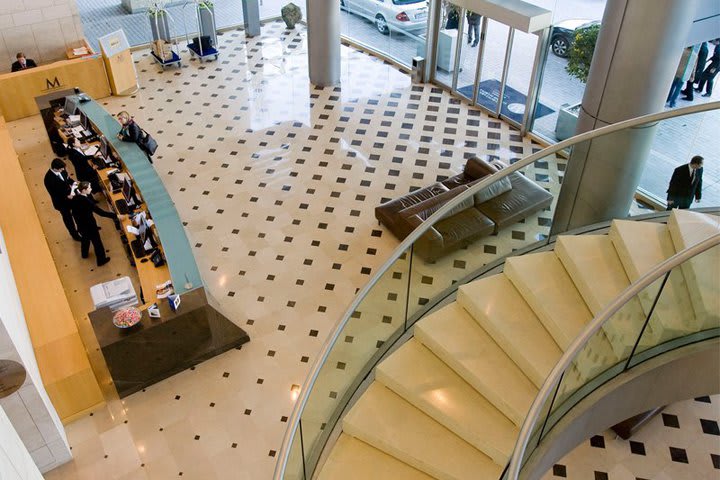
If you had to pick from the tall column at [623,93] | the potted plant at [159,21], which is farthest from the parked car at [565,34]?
the potted plant at [159,21]

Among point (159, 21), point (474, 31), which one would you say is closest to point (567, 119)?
point (474, 31)

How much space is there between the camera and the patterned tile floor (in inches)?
284

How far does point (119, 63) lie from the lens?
1304 cm

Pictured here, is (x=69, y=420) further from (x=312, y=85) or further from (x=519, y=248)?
(x=312, y=85)

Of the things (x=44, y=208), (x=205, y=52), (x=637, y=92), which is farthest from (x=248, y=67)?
(x=637, y=92)

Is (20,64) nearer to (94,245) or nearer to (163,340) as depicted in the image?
(94,245)

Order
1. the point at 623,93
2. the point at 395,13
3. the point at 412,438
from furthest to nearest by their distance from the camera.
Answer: the point at 395,13 < the point at 623,93 < the point at 412,438

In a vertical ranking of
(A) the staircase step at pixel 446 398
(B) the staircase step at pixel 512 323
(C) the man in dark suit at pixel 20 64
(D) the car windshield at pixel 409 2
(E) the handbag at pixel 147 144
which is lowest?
(E) the handbag at pixel 147 144

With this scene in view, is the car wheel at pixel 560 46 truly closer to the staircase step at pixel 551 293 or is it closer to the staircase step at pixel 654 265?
the staircase step at pixel 654 265

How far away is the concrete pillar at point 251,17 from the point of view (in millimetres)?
15094

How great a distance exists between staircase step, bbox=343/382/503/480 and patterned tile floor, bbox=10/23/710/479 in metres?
0.44

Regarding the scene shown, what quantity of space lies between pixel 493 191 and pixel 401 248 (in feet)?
6.05

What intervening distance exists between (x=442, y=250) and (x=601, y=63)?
293 centimetres

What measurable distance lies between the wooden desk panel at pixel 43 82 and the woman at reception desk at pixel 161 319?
15.8 ft
